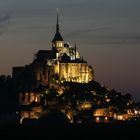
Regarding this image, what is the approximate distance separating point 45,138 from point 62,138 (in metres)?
3.23

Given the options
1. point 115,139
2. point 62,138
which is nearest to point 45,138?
point 62,138

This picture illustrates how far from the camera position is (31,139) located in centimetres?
13475

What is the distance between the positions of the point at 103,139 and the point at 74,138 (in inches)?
208

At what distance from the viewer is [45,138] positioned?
139 metres

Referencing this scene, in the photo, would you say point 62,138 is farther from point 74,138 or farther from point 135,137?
point 135,137

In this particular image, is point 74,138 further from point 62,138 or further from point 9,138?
point 9,138

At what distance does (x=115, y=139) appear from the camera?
135 m

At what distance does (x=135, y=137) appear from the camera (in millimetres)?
137625

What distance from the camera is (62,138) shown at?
5536 inches

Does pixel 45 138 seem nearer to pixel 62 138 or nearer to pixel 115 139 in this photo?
pixel 62 138

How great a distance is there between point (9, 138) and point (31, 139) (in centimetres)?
395

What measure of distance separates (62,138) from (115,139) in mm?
10169

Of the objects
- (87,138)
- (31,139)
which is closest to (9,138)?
(31,139)

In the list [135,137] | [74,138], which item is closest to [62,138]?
[74,138]
